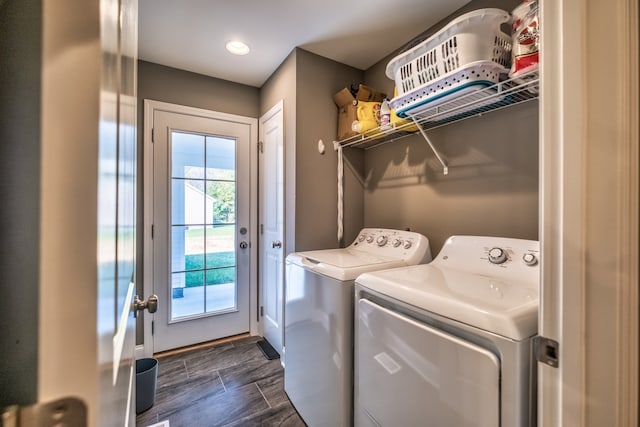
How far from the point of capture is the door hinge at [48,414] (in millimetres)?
247

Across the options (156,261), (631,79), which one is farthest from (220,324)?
(631,79)

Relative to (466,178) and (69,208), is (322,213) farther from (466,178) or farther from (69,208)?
(69,208)

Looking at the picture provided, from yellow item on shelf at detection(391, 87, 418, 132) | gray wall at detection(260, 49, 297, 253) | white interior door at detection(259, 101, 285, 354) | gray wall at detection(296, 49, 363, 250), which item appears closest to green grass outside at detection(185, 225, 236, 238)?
white interior door at detection(259, 101, 285, 354)

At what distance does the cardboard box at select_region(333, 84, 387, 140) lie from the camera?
201 centimetres

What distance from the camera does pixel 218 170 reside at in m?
2.57

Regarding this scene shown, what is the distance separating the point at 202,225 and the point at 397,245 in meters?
1.73

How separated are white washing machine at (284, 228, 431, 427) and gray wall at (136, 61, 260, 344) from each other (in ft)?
4.61

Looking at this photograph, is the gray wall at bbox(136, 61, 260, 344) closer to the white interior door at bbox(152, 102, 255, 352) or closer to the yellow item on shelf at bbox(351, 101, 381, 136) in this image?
the white interior door at bbox(152, 102, 255, 352)

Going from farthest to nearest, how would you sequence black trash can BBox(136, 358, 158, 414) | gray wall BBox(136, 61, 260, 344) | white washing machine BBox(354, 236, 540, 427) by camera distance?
gray wall BBox(136, 61, 260, 344)
black trash can BBox(136, 358, 158, 414)
white washing machine BBox(354, 236, 540, 427)

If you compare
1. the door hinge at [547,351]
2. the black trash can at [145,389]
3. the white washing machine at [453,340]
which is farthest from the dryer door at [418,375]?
the black trash can at [145,389]

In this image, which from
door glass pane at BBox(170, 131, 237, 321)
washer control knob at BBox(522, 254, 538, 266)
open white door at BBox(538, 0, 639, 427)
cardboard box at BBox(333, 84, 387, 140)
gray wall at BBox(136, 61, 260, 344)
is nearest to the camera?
open white door at BBox(538, 0, 639, 427)

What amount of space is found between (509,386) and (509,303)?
0.22 meters

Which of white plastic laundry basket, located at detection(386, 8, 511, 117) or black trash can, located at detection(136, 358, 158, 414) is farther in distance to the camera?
black trash can, located at detection(136, 358, 158, 414)

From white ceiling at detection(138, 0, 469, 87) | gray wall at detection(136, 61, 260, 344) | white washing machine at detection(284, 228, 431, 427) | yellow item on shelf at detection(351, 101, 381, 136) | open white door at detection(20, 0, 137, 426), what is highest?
white ceiling at detection(138, 0, 469, 87)
